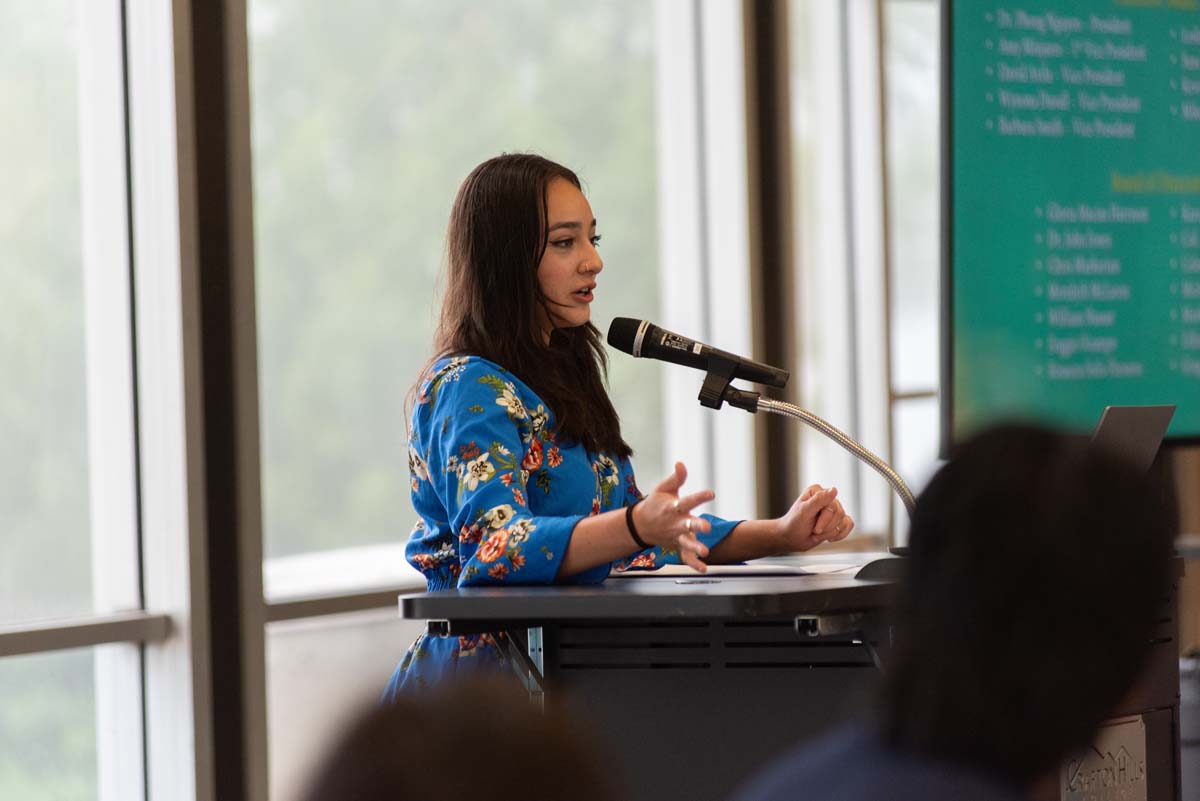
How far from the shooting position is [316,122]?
3465 millimetres

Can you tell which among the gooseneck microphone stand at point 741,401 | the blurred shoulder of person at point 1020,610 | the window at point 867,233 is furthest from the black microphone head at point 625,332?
the window at point 867,233

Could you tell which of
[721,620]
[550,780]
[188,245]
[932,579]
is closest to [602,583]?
[721,620]

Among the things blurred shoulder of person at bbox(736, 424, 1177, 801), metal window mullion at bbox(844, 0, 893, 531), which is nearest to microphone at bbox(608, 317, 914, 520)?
blurred shoulder of person at bbox(736, 424, 1177, 801)

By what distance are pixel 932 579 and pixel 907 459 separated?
406cm

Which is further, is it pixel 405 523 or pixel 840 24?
pixel 840 24

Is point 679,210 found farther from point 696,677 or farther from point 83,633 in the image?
point 696,677

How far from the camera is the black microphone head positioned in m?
1.90

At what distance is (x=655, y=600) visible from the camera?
1572 millimetres

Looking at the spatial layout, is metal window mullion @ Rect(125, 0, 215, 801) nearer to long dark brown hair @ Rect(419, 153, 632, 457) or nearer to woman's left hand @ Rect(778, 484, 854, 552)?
long dark brown hair @ Rect(419, 153, 632, 457)

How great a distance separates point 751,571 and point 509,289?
0.52 m

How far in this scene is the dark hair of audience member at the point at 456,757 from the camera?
2.08ft

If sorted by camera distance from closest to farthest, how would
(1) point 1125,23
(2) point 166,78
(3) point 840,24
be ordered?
(2) point 166,78, (1) point 1125,23, (3) point 840,24

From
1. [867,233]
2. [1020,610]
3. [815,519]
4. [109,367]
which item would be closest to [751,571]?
[815,519]

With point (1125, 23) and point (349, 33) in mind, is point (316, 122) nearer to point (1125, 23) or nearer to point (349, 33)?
point (349, 33)
